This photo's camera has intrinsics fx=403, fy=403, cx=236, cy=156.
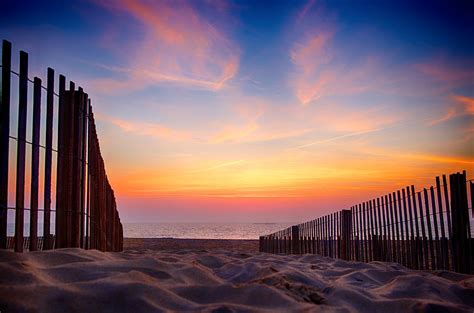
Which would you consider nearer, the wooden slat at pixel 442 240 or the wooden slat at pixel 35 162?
the wooden slat at pixel 35 162

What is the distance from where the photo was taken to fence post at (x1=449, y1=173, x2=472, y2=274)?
4.77 meters

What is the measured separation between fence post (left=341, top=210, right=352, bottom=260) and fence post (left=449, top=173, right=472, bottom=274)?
9.94 ft

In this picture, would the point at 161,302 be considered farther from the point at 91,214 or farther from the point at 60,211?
the point at 91,214

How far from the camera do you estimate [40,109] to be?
3.42m

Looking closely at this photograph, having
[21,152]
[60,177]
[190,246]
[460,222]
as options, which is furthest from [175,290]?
[190,246]

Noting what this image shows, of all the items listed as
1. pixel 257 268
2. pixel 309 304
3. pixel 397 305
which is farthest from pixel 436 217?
pixel 309 304

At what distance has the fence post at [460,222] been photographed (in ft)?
15.6

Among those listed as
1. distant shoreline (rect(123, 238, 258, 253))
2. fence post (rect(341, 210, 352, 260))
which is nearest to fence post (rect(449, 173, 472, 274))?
fence post (rect(341, 210, 352, 260))

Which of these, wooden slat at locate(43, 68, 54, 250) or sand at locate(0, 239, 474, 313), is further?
wooden slat at locate(43, 68, 54, 250)

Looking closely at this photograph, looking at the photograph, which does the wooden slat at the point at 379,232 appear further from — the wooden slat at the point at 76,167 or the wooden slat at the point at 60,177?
the wooden slat at the point at 60,177

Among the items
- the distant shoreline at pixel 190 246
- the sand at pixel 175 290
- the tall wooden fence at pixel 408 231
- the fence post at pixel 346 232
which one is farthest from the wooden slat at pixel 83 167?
the distant shoreline at pixel 190 246

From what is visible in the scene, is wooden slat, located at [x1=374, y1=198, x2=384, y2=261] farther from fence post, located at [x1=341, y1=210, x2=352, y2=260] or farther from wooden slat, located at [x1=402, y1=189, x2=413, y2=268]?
fence post, located at [x1=341, y1=210, x2=352, y2=260]

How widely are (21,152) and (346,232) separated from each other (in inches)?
252

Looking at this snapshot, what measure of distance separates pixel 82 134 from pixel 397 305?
3.51m
